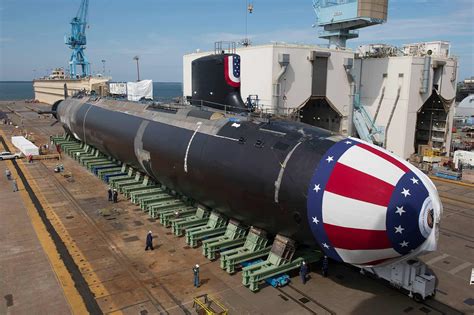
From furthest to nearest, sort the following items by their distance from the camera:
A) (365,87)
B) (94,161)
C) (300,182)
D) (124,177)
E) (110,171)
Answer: (365,87) < (94,161) < (110,171) < (124,177) < (300,182)

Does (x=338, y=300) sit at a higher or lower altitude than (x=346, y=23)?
lower

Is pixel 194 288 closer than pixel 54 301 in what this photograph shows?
No

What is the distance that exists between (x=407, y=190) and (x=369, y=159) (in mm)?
1435

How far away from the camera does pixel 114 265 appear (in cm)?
1722

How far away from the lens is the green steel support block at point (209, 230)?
18625 millimetres

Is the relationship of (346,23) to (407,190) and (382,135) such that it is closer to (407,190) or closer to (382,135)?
(382,135)

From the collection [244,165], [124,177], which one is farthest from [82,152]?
[244,165]

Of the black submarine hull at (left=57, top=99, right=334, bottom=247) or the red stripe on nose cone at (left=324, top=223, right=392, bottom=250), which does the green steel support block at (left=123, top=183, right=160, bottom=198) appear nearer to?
the black submarine hull at (left=57, top=99, right=334, bottom=247)

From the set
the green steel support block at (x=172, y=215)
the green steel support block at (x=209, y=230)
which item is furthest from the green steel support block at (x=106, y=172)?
the green steel support block at (x=209, y=230)

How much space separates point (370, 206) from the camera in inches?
460

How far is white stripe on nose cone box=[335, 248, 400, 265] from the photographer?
A: 12.2 metres

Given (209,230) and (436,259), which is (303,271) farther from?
(436,259)

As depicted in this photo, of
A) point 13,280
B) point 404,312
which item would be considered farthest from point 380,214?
point 13,280

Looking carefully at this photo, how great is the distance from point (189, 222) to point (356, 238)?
386 inches
